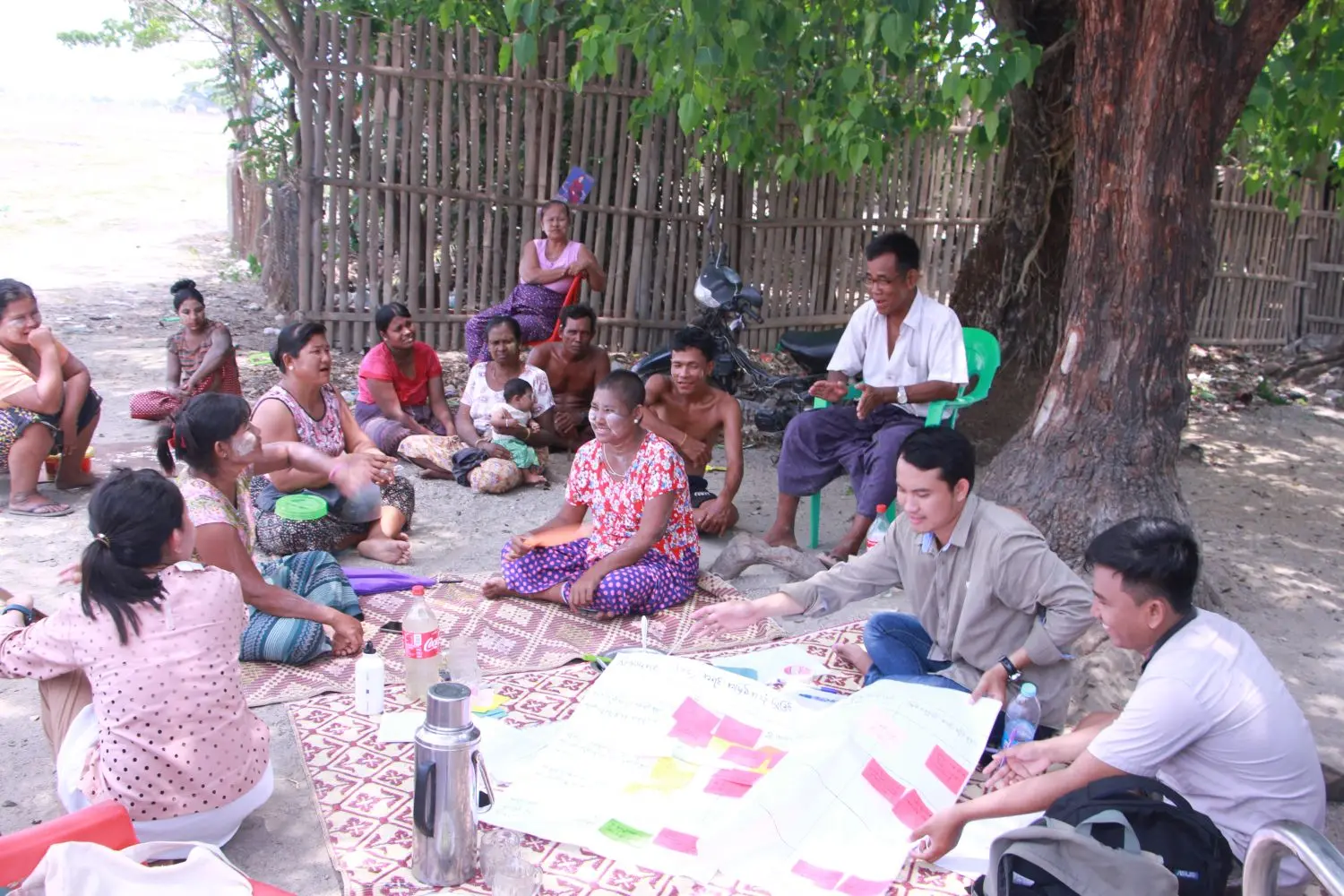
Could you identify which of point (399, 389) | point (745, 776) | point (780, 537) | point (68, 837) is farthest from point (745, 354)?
point (68, 837)

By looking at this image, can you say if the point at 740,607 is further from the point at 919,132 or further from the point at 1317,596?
the point at 919,132

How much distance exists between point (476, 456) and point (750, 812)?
3.81 metres

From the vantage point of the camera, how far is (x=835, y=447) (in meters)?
5.34

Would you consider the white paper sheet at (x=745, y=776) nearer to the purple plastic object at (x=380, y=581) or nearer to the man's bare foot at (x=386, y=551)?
the purple plastic object at (x=380, y=581)

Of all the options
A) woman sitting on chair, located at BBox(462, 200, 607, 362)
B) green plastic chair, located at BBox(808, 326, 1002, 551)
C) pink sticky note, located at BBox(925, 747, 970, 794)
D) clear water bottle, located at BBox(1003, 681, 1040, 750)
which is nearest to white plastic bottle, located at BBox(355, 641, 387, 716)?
pink sticky note, located at BBox(925, 747, 970, 794)

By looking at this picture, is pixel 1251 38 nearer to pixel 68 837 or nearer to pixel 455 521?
pixel 455 521

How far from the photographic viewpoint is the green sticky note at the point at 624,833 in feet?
9.39

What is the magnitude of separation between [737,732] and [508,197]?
6.40 meters

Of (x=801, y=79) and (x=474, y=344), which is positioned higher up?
(x=801, y=79)

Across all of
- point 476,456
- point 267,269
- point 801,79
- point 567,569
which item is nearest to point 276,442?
point 567,569

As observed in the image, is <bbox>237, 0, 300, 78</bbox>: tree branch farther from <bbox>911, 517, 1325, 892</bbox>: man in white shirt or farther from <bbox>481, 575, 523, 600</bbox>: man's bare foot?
<bbox>911, 517, 1325, 892</bbox>: man in white shirt

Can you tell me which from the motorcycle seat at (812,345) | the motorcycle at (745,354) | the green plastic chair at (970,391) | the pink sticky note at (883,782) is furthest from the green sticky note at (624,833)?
the motorcycle seat at (812,345)

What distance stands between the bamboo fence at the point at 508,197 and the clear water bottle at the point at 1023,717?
5979 mm

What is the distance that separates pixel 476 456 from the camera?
6.27m
